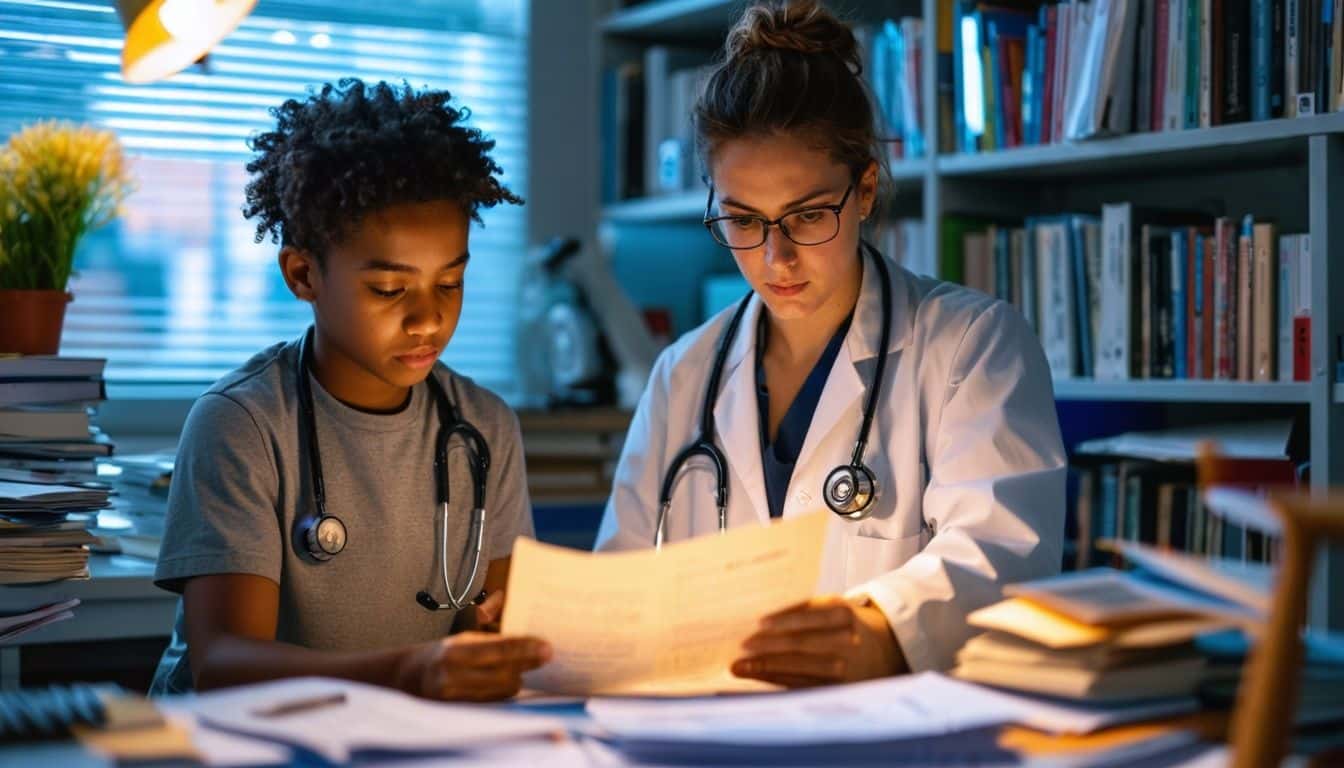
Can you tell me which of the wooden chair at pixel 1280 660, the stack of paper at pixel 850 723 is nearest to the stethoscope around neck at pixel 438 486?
the stack of paper at pixel 850 723

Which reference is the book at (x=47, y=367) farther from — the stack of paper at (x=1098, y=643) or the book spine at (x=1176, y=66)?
the book spine at (x=1176, y=66)

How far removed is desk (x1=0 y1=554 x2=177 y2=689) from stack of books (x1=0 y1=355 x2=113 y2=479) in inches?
7.2

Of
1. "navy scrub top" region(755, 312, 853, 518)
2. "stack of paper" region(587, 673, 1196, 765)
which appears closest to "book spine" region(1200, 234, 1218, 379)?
"navy scrub top" region(755, 312, 853, 518)

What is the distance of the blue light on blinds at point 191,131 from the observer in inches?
102

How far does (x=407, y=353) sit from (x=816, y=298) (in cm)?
51

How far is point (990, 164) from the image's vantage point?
2334 mm

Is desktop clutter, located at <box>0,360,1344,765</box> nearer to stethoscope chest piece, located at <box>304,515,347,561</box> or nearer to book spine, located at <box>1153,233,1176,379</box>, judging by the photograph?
stethoscope chest piece, located at <box>304,515,347,561</box>

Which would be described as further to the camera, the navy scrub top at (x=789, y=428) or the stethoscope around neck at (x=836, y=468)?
the navy scrub top at (x=789, y=428)

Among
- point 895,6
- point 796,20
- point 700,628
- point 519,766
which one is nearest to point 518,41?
point 895,6

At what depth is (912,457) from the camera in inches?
61.2

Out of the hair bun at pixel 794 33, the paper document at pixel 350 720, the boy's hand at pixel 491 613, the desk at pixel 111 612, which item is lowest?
the desk at pixel 111 612

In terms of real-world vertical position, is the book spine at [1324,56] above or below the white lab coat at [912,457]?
above

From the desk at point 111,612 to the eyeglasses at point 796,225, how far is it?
3.26 feet

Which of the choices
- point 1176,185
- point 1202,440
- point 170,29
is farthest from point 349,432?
point 1176,185
